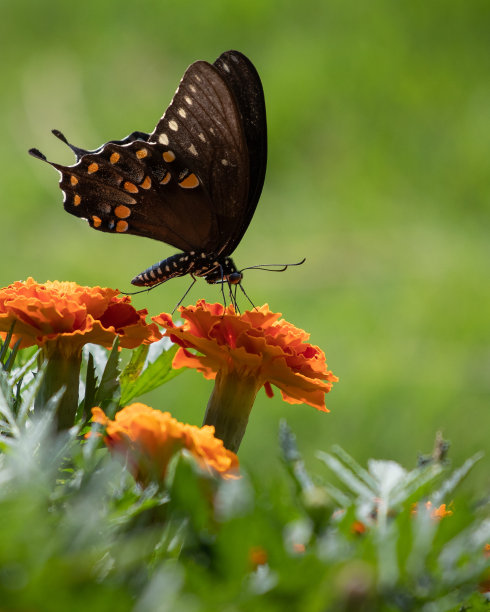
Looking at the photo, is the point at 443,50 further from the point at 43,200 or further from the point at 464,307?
the point at 43,200

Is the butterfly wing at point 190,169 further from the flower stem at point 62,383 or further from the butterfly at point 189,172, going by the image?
the flower stem at point 62,383

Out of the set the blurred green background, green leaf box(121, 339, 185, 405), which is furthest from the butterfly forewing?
the blurred green background

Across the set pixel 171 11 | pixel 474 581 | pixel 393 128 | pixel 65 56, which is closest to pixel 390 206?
pixel 393 128

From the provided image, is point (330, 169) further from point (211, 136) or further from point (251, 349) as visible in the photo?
point (251, 349)

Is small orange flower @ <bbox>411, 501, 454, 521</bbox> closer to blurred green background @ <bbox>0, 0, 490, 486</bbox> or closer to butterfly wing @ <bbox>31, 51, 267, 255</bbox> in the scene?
butterfly wing @ <bbox>31, 51, 267, 255</bbox>

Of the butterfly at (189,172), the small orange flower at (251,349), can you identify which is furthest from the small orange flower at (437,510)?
the butterfly at (189,172)
